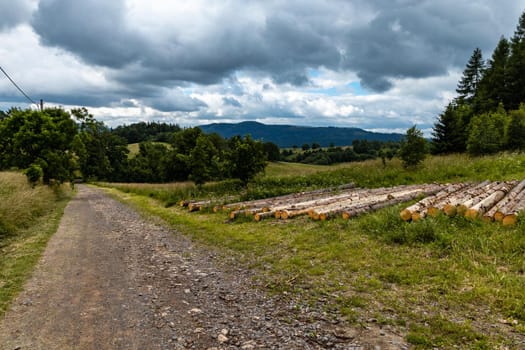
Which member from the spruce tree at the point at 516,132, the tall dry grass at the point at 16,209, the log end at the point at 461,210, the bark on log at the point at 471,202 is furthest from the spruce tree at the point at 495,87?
the tall dry grass at the point at 16,209

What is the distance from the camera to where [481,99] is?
44250 millimetres

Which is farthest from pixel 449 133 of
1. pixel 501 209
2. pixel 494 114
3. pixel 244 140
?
pixel 501 209

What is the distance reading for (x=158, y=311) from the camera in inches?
207

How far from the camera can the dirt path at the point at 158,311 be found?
170 inches

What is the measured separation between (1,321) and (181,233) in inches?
262

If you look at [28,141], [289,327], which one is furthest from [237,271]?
[28,141]

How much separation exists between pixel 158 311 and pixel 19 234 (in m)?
9.18

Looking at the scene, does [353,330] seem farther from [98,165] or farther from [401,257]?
[98,165]

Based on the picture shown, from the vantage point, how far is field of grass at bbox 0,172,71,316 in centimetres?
668

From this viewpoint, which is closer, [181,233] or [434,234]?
[434,234]

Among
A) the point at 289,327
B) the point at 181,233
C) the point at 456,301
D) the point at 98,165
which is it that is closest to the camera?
the point at 289,327

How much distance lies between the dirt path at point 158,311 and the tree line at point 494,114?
26834 millimetres

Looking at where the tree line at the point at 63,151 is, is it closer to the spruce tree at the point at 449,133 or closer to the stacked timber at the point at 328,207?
the stacked timber at the point at 328,207

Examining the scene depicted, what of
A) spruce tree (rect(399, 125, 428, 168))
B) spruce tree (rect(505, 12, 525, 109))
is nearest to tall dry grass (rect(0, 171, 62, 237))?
spruce tree (rect(399, 125, 428, 168))
